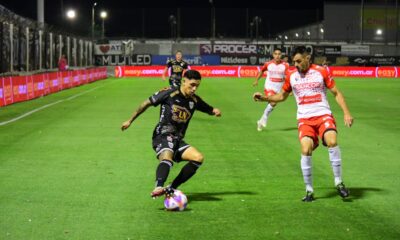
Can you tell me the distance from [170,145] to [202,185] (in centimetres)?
169

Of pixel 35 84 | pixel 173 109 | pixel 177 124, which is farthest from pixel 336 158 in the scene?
pixel 35 84

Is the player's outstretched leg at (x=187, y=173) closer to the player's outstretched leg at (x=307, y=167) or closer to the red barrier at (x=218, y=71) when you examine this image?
the player's outstretched leg at (x=307, y=167)

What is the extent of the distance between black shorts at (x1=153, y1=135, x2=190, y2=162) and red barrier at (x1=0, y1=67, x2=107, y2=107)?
18.6m

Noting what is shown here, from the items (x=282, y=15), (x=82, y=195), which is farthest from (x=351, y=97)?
(x=282, y=15)

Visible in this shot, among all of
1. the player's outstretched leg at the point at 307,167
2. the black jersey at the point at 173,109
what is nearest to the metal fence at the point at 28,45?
the black jersey at the point at 173,109

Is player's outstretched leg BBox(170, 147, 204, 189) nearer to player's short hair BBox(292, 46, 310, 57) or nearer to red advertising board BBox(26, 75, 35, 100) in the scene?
player's short hair BBox(292, 46, 310, 57)

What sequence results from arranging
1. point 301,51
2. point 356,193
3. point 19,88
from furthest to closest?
point 19,88
point 356,193
point 301,51

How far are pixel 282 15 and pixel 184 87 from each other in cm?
9465

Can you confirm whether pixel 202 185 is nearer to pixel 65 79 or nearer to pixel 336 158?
pixel 336 158

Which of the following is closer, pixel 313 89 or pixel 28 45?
pixel 313 89

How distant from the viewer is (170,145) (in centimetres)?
989

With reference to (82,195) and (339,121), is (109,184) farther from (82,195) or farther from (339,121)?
(339,121)

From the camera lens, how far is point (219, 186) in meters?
11.3

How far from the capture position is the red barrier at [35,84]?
2861 centimetres
